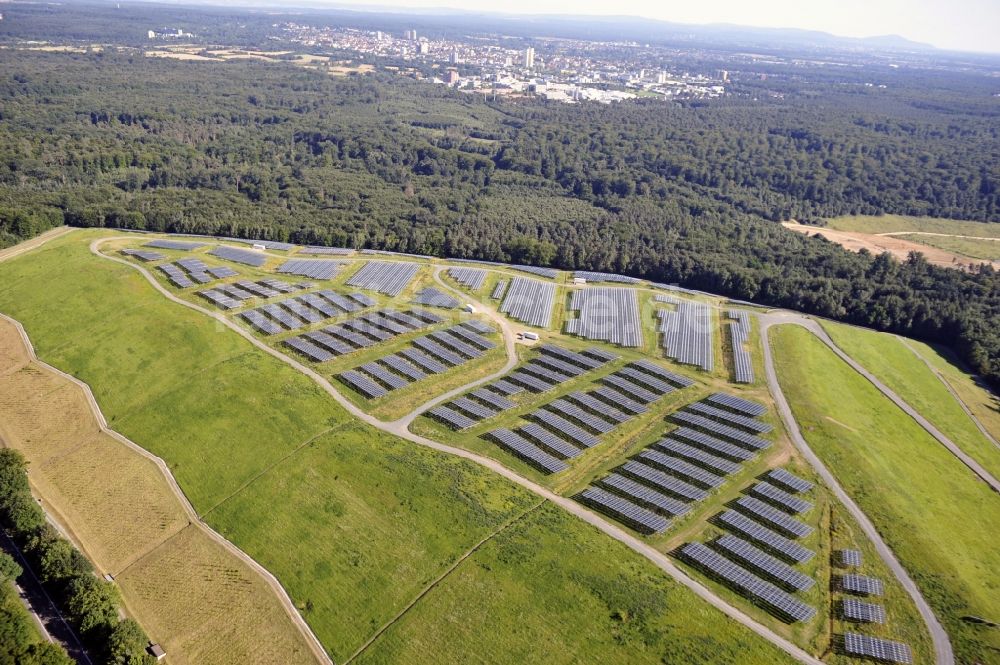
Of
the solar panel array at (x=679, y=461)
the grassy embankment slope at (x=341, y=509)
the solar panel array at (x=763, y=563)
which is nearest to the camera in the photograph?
the grassy embankment slope at (x=341, y=509)

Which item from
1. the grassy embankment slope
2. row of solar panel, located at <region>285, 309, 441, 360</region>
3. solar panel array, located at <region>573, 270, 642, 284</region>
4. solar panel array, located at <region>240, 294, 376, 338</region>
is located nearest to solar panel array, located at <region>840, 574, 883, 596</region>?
the grassy embankment slope

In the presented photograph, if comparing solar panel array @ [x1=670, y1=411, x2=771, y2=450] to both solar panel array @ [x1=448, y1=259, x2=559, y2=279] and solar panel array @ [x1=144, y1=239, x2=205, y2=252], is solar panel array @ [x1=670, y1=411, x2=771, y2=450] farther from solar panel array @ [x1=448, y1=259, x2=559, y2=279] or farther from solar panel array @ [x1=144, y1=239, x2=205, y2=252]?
solar panel array @ [x1=144, y1=239, x2=205, y2=252]

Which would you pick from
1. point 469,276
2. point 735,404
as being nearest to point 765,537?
point 735,404

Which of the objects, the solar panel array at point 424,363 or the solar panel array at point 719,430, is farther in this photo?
the solar panel array at point 424,363

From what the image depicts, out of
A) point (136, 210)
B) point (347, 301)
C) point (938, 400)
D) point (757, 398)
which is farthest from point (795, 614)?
point (136, 210)

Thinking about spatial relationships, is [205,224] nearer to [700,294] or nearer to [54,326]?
Answer: [54,326]

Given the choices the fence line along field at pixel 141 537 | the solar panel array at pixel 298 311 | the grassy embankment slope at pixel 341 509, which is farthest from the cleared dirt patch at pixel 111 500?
the solar panel array at pixel 298 311

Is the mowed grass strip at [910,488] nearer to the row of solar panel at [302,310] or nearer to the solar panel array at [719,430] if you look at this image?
the solar panel array at [719,430]
